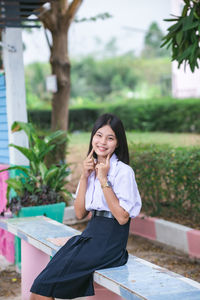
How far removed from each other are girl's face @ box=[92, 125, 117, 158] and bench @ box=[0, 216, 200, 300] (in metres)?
0.71

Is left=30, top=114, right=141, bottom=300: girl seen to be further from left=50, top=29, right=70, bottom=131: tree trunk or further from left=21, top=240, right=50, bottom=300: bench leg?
left=50, top=29, right=70, bottom=131: tree trunk

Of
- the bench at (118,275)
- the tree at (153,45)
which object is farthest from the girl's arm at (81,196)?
the tree at (153,45)

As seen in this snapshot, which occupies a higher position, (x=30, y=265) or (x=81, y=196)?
(x=81, y=196)

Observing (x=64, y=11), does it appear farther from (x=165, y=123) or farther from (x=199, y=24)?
(x=165, y=123)

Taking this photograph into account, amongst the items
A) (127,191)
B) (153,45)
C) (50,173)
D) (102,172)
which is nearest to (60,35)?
(50,173)

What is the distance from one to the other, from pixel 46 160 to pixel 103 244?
14.4ft

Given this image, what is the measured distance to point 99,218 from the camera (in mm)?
2875

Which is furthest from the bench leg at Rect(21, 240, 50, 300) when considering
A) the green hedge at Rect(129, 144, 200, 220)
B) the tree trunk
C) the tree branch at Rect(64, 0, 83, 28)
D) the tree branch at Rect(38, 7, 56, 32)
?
the tree branch at Rect(64, 0, 83, 28)

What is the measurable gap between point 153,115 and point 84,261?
18.3m

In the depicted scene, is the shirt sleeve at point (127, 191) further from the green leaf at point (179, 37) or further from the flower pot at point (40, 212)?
the flower pot at point (40, 212)

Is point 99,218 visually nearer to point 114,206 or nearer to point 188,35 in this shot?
point 114,206

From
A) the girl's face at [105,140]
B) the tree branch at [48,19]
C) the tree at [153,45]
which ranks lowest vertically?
the girl's face at [105,140]

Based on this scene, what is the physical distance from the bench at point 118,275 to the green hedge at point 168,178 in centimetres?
Result: 177

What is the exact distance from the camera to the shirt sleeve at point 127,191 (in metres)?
2.75
